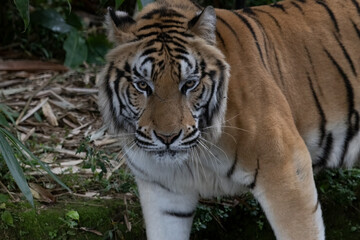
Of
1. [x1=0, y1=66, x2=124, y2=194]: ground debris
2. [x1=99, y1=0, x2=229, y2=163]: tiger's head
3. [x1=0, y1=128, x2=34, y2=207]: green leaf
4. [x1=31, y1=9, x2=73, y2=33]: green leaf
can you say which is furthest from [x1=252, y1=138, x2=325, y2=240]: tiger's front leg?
[x1=31, y1=9, x2=73, y2=33]: green leaf

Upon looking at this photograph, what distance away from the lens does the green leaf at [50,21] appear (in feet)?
16.9

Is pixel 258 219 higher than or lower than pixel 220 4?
lower

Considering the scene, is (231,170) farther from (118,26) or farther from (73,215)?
(73,215)

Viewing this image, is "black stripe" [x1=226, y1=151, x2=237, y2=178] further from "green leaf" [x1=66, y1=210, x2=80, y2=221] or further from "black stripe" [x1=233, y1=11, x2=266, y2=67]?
"green leaf" [x1=66, y1=210, x2=80, y2=221]

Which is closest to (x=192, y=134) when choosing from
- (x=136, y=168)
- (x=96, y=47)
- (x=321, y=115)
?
(x=136, y=168)

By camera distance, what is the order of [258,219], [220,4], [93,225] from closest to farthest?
1. [93,225]
2. [258,219]
3. [220,4]

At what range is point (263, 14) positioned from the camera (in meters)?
3.15

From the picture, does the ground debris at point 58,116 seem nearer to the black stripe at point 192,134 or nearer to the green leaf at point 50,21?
the green leaf at point 50,21

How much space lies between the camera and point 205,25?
260cm

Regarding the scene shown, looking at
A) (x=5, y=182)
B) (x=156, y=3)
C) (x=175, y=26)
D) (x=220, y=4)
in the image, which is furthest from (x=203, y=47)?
(x=220, y=4)

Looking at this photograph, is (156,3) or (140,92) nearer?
(140,92)

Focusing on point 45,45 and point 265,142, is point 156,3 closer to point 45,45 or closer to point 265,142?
point 265,142

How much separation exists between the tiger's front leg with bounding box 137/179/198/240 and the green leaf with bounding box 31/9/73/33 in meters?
2.40

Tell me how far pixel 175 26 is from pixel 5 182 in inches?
57.0
